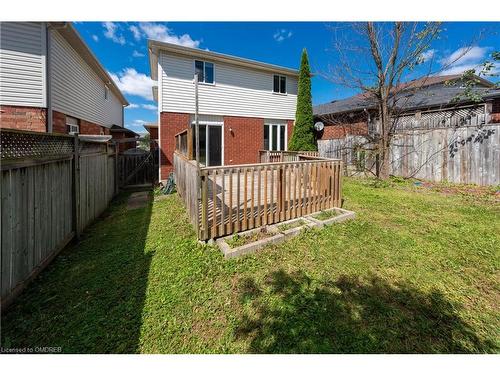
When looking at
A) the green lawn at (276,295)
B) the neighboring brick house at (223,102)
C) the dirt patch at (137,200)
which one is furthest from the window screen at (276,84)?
the green lawn at (276,295)

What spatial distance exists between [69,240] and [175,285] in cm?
253

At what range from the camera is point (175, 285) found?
301cm

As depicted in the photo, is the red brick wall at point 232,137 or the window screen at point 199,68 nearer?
the red brick wall at point 232,137

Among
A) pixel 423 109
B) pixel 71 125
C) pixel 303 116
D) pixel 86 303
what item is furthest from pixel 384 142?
pixel 71 125

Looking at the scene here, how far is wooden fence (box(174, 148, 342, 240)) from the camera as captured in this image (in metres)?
3.93

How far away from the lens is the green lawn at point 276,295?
2.16m

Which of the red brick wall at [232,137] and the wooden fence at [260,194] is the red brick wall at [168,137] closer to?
the red brick wall at [232,137]

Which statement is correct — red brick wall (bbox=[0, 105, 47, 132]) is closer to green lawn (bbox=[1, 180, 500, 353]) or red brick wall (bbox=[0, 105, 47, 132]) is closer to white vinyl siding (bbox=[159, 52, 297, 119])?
white vinyl siding (bbox=[159, 52, 297, 119])

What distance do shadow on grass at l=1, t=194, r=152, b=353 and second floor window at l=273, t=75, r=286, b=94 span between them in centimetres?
1174

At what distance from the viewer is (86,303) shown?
8.86 ft

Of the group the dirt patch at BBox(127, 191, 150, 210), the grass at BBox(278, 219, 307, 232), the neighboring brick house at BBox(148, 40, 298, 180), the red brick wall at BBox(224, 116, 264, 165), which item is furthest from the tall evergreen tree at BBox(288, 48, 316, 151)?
the grass at BBox(278, 219, 307, 232)

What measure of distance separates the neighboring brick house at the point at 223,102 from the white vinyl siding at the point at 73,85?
2.94m

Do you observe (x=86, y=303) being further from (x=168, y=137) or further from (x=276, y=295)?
(x=168, y=137)
